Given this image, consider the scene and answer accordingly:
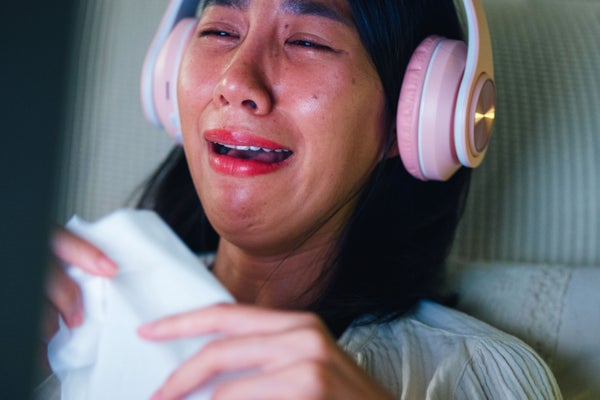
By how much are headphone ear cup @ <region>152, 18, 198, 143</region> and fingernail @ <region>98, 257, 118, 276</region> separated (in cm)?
42

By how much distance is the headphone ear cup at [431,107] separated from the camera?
2.72 feet

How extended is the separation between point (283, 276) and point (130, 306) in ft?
1.50

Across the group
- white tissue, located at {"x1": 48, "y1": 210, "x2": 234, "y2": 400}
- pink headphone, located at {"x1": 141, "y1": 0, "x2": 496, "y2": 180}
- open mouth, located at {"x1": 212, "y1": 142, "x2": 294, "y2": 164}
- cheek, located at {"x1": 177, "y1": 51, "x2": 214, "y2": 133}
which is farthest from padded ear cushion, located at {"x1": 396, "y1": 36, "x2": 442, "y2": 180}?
white tissue, located at {"x1": 48, "y1": 210, "x2": 234, "y2": 400}

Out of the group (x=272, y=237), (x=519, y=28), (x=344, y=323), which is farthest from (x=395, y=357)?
(x=519, y=28)

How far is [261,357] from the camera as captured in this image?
53cm

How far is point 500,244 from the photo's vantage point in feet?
4.06

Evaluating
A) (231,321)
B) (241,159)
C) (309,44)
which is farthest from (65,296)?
(309,44)

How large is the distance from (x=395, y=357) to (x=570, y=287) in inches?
12.6

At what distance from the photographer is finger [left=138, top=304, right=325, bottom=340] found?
540mm

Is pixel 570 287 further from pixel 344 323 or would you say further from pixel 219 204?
pixel 219 204

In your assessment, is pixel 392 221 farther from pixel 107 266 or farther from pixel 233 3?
pixel 107 266

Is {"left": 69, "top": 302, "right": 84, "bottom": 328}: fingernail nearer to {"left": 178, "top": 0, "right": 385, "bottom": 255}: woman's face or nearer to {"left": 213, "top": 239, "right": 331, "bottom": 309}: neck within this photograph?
{"left": 178, "top": 0, "right": 385, "bottom": 255}: woman's face

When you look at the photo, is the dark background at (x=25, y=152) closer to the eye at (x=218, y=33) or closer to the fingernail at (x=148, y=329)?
the fingernail at (x=148, y=329)

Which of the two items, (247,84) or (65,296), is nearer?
(65,296)
